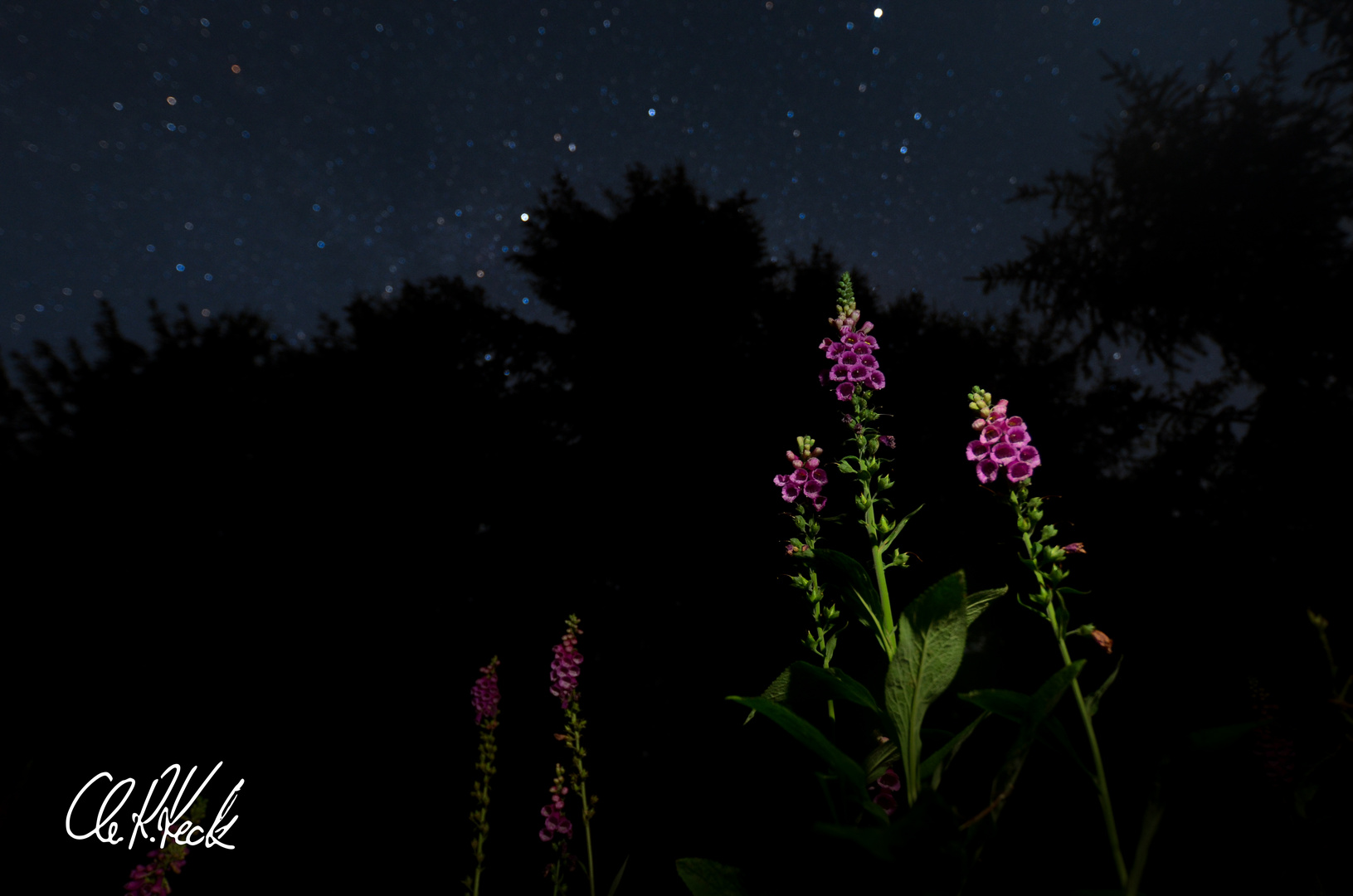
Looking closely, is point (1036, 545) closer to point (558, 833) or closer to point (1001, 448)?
point (1001, 448)

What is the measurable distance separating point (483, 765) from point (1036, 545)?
8.53 feet

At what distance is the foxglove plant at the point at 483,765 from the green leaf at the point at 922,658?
74.5 inches

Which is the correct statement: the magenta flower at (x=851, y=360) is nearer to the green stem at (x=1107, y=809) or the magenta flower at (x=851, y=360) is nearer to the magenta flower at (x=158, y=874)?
the green stem at (x=1107, y=809)

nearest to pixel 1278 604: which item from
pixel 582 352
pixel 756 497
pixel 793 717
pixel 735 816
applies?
pixel 756 497

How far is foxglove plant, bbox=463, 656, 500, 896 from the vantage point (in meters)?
2.27

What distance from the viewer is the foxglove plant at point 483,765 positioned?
2273 millimetres

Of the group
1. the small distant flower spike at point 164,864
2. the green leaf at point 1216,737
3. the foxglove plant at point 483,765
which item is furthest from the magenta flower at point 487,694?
the green leaf at point 1216,737

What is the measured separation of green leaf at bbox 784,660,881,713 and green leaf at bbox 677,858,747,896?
1.31 ft

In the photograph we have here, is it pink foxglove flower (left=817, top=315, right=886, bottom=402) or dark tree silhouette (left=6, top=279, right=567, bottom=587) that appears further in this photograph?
dark tree silhouette (left=6, top=279, right=567, bottom=587)

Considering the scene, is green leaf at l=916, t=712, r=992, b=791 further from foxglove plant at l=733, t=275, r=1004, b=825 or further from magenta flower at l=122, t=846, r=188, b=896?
magenta flower at l=122, t=846, r=188, b=896


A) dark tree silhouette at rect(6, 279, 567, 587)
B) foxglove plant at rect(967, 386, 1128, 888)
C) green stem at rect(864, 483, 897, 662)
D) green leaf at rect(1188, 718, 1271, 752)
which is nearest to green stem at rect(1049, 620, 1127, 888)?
foxglove plant at rect(967, 386, 1128, 888)

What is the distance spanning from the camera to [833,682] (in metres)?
1.04

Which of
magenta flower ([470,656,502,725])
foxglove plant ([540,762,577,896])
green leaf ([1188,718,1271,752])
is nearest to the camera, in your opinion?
green leaf ([1188,718,1271,752])

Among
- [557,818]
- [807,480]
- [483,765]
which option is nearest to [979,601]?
[807,480]
